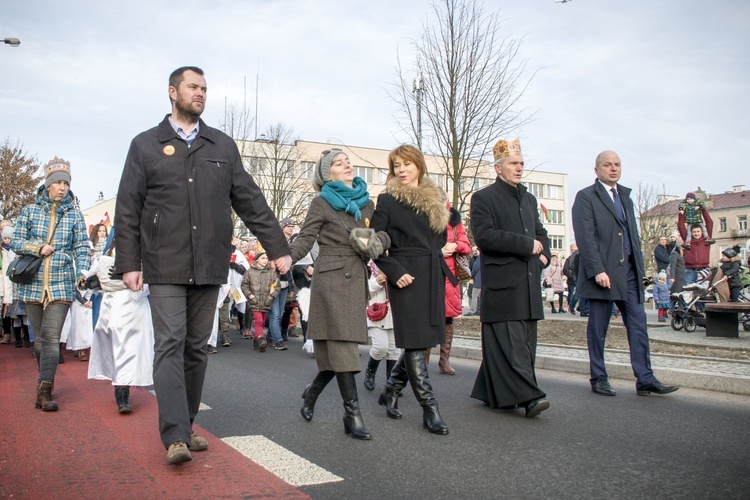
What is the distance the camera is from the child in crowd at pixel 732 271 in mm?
14422

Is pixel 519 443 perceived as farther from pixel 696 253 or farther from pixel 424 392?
pixel 696 253

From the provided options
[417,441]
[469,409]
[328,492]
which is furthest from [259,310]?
[328,492]

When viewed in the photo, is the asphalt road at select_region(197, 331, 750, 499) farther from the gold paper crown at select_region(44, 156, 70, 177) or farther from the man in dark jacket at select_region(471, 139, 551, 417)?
the gold paper crown at select_region(44, 156, 70, 177)

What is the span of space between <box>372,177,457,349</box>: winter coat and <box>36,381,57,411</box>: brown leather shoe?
295cm

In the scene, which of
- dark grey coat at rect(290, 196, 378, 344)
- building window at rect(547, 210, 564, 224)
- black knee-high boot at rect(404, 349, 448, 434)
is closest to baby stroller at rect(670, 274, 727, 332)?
black knee-high boot at rect(404, 349, 448, 434)

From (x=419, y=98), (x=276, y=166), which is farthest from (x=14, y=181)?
(x=419, y=98)

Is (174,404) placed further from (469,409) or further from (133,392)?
(133,392)

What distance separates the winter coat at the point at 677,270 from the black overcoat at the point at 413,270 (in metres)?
11.7

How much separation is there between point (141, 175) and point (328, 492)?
212 centimetres

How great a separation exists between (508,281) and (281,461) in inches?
103

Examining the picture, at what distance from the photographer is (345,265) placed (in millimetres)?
5051

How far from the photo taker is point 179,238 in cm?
422

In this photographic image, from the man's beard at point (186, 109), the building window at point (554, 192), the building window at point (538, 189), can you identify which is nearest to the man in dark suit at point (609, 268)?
the man's beard at point (186, 109)

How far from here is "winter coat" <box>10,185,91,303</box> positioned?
625cm
